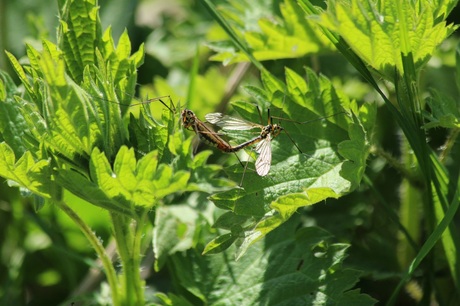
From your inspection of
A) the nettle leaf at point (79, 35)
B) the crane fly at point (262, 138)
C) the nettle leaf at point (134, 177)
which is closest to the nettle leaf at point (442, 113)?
the crane fly at point (262, 138)

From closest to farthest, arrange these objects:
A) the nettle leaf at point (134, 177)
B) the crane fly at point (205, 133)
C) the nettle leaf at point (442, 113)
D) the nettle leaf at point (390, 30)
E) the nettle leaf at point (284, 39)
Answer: the nettle leaf at point (134, 177), the nettle leaf at point (390, 30), the nettle leaf at point (442, 113), the crane fly at point (205, 133), the nettle leaf at point (284, 39)

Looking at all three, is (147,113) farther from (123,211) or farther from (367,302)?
(367,302)

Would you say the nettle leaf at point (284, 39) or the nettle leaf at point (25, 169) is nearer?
the nettle leaf at point (25, 169)

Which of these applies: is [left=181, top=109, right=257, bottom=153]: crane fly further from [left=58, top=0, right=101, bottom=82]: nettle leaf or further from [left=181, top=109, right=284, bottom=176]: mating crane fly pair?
[left=58, top=0, right=101, bottom=82]: nettle leaf

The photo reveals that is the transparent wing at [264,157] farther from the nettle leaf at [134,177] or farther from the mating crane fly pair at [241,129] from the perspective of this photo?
the nettle leaf at [134,177]

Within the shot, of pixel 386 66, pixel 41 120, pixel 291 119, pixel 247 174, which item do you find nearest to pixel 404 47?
pixel 386 66

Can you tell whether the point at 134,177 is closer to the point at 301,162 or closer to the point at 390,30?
the point at 301,162
